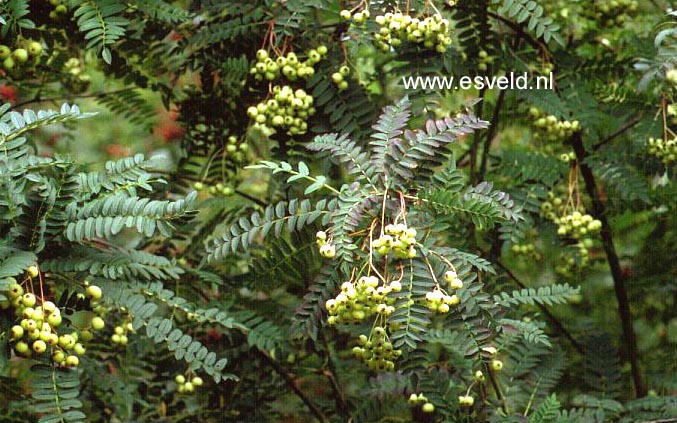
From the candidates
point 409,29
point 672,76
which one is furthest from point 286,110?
point 672,76

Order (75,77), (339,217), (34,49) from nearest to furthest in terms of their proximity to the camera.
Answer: (339,217) → (34,49) → (75,77)

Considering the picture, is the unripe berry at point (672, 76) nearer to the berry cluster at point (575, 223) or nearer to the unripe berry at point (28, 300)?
the berry cluster at point (575, 223)

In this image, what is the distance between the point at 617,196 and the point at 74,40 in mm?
1618

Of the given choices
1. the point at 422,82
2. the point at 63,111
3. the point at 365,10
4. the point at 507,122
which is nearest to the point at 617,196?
the point at 507,122

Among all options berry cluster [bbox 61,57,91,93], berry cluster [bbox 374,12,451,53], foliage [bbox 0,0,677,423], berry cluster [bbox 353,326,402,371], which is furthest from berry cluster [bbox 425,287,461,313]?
berry cluster [bbox 61,57,91,93]

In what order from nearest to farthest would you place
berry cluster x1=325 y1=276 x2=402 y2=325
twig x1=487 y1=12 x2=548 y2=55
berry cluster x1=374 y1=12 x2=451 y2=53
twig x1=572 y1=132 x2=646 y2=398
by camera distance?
1. berry cluster x1=325 y1=276 x2=402 y2=325
2. berry cluster x1=374 y1=12 x2=451 y2=53
3. twig x1=487 y1=12 x2=548 y2=55
4. twig x1=572 y1=132 x2=646 y2=398

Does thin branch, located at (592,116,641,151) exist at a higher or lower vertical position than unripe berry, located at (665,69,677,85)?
lower

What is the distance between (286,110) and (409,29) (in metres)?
0.37

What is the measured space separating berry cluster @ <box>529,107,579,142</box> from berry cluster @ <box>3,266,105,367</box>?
4.19ft

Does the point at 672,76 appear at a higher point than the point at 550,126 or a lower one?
higher

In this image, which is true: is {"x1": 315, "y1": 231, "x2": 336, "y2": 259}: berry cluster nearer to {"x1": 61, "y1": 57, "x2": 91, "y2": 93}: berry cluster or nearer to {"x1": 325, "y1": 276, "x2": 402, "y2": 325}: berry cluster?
{"x1": 325, "y1": 276, "x2": 402, "y2": 325}: berry cluster

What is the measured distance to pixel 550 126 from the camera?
2262 millimetres

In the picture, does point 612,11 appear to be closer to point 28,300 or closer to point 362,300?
point 362,300

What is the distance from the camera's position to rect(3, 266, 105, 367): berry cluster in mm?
1482
